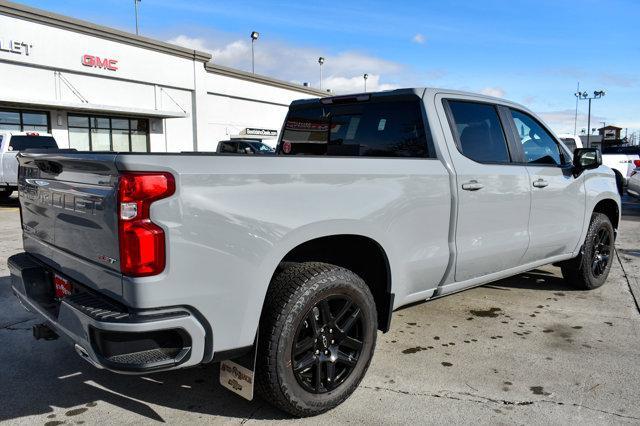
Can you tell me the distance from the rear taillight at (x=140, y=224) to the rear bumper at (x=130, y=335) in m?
0.20

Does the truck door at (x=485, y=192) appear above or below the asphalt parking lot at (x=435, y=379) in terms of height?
above

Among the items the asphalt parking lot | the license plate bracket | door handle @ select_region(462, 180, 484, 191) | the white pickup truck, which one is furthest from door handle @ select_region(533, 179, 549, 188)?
the white pickup truck

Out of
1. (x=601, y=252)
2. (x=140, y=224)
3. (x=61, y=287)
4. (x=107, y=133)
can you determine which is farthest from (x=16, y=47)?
(x=140, y=224)

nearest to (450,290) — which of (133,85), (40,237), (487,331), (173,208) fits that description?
(487,331)

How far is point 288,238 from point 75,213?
42.2 inches

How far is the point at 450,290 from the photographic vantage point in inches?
146

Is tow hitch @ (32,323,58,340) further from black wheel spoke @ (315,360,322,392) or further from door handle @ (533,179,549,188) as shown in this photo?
door handle @ (533,179,549,188)

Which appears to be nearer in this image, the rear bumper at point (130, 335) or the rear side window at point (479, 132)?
the rear bumper at point (130, 335)

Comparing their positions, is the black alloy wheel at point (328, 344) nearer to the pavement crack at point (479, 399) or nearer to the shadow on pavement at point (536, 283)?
the pavement crack at point (479, 399)

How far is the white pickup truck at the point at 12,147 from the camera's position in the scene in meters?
13.1

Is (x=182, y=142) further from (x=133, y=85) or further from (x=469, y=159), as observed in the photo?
(x=469, y=159)

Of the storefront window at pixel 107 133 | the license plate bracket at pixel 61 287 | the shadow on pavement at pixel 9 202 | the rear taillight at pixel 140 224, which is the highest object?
the storefront window at pixel 107 133

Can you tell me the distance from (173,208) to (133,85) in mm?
25862

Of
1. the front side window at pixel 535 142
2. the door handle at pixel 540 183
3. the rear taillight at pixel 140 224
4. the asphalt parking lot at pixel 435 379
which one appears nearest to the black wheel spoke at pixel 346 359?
the asphalt parking lot at pixel 435 379
